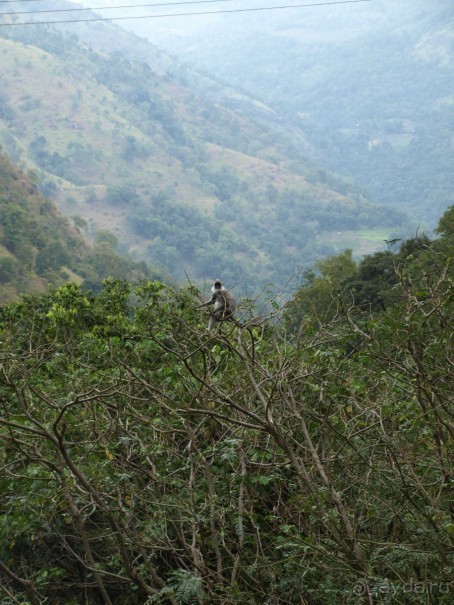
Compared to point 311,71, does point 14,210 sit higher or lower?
higher

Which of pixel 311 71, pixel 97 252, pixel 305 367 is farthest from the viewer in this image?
pixel 311 71

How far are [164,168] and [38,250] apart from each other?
231 feet

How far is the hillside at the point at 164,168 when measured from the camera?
95.1 metres

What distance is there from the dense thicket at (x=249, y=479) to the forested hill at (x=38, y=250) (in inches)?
1387

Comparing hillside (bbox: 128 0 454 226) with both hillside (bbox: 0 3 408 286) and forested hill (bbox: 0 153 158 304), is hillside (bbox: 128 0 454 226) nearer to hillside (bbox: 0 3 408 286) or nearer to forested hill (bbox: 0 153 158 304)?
hillside (bbox: 0 3 408 286)

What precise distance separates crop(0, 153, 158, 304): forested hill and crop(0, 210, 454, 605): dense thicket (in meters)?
35.2

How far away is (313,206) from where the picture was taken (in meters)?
108

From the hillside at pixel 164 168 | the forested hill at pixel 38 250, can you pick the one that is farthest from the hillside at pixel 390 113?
the forested hill at pixel 38 250

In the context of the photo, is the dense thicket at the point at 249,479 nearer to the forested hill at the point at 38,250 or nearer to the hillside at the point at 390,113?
the forested hill at the point at 38,250

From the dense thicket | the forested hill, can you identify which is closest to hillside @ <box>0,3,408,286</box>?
the forested hill

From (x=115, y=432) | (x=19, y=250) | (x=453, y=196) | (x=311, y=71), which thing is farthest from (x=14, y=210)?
(x=311, y=71)

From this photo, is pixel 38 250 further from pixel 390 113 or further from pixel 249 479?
pixel 390 113

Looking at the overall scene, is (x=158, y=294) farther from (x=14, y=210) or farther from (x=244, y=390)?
(x=14, y=210)

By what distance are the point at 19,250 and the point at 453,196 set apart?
280ft
